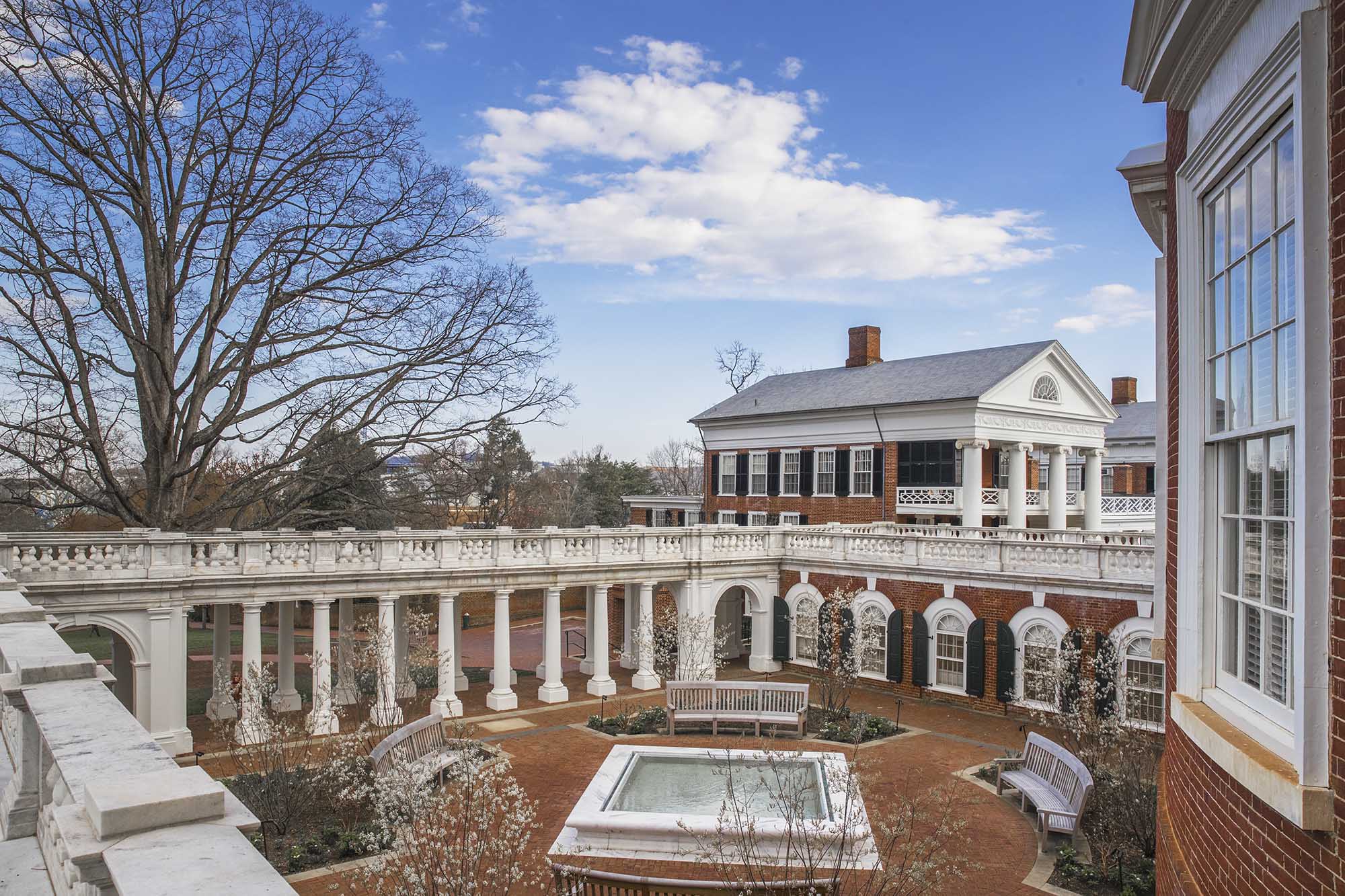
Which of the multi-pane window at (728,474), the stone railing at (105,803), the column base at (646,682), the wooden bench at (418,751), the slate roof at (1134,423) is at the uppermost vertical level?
the slate roof at (1134,423)

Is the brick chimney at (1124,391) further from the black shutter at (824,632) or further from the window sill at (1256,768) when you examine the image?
the window sill at (1256,768)

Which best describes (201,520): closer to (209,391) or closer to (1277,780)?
(209,391)

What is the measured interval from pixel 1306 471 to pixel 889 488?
3078 centimetres

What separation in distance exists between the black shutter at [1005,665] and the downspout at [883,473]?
10858 millimetres

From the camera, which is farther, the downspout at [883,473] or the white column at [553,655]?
the downspout at [883,473]

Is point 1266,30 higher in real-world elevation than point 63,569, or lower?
higher

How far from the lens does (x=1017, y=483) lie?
33594mm

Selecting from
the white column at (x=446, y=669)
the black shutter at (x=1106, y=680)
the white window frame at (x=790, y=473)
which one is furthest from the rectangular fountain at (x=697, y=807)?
the white window frame at (x=790, y=473)

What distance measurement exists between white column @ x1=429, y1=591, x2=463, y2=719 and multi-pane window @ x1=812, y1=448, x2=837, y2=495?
688 inches

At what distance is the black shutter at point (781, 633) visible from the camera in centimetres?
2892

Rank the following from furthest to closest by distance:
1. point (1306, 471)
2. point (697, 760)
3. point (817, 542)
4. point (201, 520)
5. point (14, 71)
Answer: point (817, 542) → point (201, 520) → point (14, 71) → point (697, 760) → point (1306, 471)

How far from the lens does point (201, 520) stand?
891 inches

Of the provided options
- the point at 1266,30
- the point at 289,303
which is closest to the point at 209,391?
the point at 289,303

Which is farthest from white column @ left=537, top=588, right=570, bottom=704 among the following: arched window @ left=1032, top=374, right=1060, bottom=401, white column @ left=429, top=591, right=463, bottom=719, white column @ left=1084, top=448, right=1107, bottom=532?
white column @ left=1084, top=448, right=1107, bottom=532
